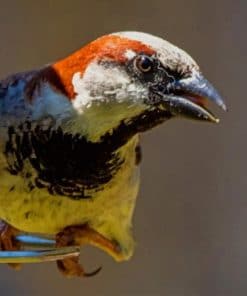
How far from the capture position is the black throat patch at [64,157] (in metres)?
1.13

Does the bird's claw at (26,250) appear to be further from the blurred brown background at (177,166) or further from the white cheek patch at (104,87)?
the blurred brown background at (177,166)

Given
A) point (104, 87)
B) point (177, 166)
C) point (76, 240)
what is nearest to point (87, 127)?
point (104, 87)

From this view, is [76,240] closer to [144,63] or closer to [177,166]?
[144,63]

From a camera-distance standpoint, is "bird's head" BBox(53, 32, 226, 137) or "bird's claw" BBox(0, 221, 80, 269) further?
"bird's head" BBox(53, 32, 226, 137)

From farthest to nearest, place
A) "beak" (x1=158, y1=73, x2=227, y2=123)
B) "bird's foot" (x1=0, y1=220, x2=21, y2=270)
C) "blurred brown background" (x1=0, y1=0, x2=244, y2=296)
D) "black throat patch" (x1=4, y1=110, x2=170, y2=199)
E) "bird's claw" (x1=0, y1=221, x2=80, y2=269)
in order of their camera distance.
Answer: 1. "blurred brown background" (x1=0, y1=0, x2=244, y2=296)
2. "bird's foot" (x1=0, y1=220, x2=21, y2=270)
3. "black throat patch" (x1=4, y1=110, x2=170, y2=199)
4. "beak" (x1=158, y1=73, x2=227, y2=123)
5. "bird's claw" (x1=0, y1=221, x2=80, y2=269)

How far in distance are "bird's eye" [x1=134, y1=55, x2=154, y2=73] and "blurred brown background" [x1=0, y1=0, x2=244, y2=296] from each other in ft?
2.75

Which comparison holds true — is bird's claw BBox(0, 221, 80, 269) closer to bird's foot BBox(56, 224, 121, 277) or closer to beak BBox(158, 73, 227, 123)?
bird's foot BBox(56, 224, 121, 277)

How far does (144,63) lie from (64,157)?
16cm

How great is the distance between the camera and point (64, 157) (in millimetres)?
1153

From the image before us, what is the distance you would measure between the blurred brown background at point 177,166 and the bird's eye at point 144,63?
0.84m

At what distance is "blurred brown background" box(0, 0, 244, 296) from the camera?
190 cm

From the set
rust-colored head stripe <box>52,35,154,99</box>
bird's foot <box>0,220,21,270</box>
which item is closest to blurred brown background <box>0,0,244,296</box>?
bird's foot <box>0,220,21,270</box>

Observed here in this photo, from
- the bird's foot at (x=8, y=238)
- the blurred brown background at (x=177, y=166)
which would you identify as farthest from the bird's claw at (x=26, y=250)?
the blurred brown background at (x=177, y=166)

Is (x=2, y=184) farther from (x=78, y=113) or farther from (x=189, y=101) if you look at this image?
(x=189, y=101)
